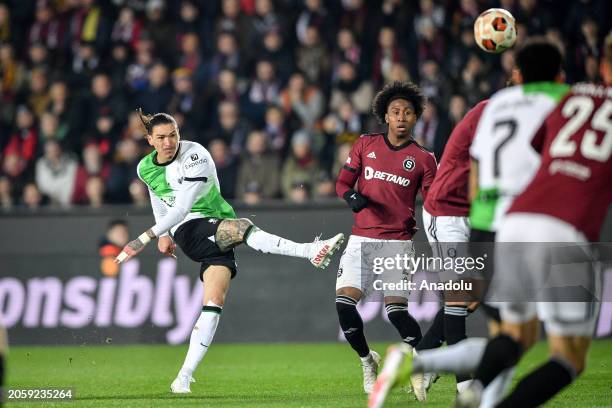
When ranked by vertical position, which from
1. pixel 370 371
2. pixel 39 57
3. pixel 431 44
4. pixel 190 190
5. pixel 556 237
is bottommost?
pixel 370 371

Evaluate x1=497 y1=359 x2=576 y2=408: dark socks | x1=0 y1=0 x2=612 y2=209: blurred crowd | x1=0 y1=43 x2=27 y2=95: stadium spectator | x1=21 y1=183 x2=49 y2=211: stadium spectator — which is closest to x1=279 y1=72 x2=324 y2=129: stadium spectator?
x1=0 y1=0 x2=612 y2=209: blurred crowd

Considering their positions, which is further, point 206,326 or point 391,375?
point 206,326

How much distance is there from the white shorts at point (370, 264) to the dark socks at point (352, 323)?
0.15 meters

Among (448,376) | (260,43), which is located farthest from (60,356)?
(260,43)

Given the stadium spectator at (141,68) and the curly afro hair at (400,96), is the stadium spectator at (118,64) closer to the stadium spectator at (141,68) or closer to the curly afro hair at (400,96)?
the stadium spectator at (141,68)

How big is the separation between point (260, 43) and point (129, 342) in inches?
217

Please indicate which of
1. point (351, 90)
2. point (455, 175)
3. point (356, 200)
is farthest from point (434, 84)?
point (455, 175)

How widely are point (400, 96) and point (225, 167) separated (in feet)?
20.2

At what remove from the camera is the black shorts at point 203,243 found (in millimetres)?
9555

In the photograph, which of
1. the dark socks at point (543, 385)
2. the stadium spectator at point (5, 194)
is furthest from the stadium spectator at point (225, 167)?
the dark socks at point (543, 385)

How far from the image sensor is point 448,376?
10.4 m

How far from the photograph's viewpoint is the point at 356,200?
8867 millimetres

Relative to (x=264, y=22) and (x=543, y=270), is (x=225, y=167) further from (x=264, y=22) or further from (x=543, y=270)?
(x=543, y=270)

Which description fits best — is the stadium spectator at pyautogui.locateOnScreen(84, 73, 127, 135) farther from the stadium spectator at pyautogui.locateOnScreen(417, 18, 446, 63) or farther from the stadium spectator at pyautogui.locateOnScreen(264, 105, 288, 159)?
the stadium spectator at pyautogui.locateOnScreen(417, 18, 446, 63)
